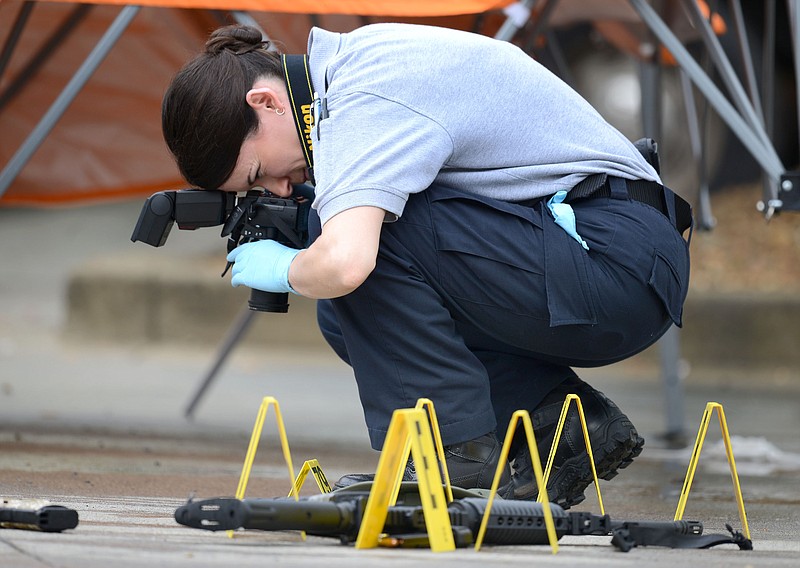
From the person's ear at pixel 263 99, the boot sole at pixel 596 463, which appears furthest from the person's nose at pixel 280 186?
the boot sole at pixel 596 463

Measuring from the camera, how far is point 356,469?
9.26 feet

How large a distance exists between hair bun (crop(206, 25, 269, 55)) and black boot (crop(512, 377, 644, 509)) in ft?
2.82

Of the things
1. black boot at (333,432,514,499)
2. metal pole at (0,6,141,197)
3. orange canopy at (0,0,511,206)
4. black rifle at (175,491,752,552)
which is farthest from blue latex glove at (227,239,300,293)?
orange canopy at (0,0,511,206)

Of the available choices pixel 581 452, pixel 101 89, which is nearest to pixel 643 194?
pixel 581 452

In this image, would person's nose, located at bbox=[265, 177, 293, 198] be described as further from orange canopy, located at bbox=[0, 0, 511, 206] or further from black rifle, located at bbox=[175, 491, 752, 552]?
orange canopy, located at bbox=[0, 0, 511, 206]

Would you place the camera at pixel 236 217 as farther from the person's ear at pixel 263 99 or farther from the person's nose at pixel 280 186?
the person's ear at pixel 263 99

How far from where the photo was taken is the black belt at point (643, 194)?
2119mm

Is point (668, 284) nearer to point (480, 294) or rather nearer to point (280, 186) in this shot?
point (480, 294)

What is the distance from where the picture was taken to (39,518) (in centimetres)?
162

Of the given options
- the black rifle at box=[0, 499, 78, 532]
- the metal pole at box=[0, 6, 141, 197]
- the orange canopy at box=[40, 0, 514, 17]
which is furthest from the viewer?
the metal pole at box=[0, 6, 141, 197]

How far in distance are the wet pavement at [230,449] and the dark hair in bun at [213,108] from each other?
595mm

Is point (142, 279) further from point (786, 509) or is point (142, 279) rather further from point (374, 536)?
point (374, 536)

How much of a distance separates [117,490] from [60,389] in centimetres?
242

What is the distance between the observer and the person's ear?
2016 mm
